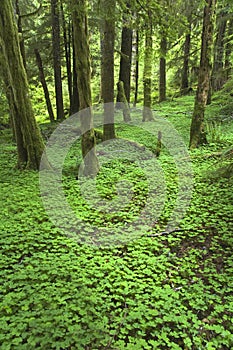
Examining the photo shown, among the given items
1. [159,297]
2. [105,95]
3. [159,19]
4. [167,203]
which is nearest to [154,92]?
[105,95]

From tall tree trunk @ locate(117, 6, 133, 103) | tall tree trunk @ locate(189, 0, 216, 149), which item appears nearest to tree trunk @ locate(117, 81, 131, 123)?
tall tree trunk @ locate(117, 6, 133, 103)

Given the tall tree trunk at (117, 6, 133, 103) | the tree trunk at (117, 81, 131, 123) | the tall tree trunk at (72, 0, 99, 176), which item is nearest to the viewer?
the tall tree trunk at (72, 0, 99, 176)

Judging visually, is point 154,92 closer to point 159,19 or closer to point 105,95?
point 105,95

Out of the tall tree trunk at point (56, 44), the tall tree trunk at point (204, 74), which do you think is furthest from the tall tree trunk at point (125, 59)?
the tall tree trunk at point (204, 74)

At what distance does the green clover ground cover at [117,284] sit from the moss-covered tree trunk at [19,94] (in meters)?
2.03

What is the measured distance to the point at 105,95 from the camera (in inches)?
354

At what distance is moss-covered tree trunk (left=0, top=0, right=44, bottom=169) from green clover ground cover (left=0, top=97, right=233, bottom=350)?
203 cm

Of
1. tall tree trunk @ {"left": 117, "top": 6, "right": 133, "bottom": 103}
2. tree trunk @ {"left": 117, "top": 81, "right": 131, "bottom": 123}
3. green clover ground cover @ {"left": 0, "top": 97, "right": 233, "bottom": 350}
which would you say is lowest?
green clover ground cover @ {"left": 0, "top": 97, "right": 233, "bottom": 350}

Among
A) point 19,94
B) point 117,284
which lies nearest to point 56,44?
point 19,94

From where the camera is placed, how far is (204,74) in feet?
27.7

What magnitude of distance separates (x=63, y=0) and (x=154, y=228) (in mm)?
6540

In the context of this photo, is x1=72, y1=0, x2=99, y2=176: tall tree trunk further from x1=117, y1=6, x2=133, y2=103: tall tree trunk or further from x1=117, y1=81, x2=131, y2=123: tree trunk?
x1=117, y1=6, x2=133, y2=103: tall tree trunk

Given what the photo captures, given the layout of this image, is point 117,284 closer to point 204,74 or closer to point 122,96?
point 204,74

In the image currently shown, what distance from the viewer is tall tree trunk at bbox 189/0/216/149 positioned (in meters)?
7.96
